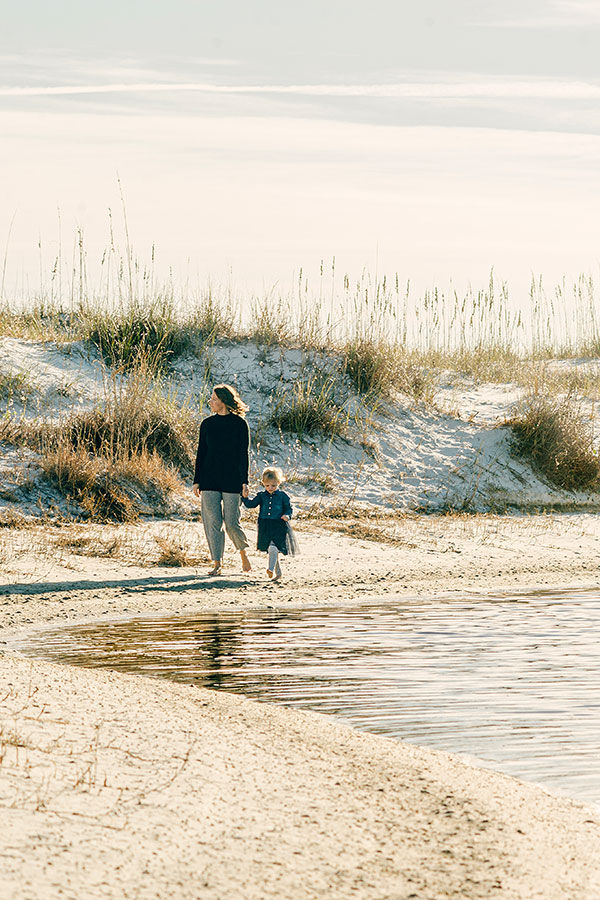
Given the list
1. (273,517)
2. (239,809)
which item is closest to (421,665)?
(239,809)

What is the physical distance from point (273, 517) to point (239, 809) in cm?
689

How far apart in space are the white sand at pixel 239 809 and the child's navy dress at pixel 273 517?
4.28 metres

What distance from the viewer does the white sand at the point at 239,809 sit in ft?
15.1

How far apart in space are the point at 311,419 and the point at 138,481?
15.5 ft

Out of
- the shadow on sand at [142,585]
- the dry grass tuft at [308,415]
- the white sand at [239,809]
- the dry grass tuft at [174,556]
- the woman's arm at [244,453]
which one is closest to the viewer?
the white sand at [239,809]

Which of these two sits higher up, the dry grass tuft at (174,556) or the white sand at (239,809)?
the white sand at (239,809)

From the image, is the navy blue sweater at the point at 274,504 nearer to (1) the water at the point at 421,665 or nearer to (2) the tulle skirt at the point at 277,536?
(2) the tulle skirt at the point at 277,536

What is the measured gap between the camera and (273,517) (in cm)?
1215

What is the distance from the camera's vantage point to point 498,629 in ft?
33.9

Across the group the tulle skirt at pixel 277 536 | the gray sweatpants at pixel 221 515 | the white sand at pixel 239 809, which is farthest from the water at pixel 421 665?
the gray sweatpants at pixel 221 515

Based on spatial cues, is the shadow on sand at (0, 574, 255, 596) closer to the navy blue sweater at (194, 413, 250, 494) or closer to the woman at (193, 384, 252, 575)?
the woman at (193, 384, 252, 575)

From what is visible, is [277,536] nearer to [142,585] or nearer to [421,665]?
[142,585]

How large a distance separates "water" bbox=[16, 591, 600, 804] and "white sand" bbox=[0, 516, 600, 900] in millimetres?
413

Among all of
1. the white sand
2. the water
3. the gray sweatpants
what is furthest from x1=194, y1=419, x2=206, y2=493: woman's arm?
the white sand
